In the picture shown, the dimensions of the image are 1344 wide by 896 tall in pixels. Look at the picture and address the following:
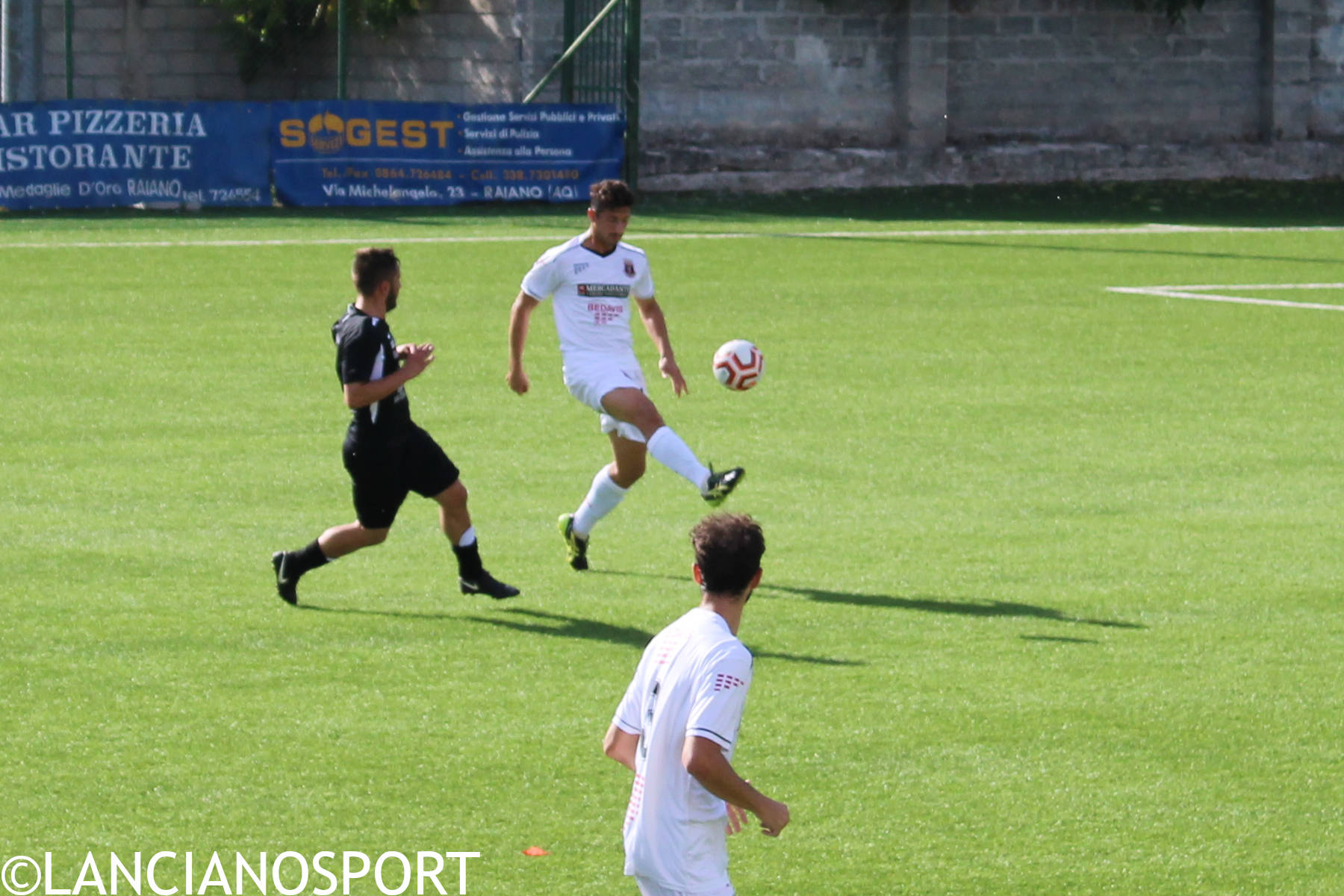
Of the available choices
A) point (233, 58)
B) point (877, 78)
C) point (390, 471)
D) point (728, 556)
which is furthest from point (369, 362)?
point (233, 58)

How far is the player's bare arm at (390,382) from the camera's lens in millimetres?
8859

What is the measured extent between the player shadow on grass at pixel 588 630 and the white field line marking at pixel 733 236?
16.2m

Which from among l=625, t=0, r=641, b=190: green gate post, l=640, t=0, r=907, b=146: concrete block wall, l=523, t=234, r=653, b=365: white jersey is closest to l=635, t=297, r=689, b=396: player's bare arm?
l=523, t=234, r=653, b=365: white jersey

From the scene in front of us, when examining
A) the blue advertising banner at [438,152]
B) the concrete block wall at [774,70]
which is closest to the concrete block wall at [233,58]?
the concrete block wall at [774,70]

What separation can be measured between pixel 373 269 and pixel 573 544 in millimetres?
2221

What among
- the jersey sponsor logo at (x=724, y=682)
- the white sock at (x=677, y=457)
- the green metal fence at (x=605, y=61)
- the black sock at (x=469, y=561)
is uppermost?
the green metal fence at (x=605, y=61)

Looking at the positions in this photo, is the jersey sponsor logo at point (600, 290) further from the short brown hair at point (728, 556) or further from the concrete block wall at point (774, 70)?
the concrete block wall at point (774, 70)

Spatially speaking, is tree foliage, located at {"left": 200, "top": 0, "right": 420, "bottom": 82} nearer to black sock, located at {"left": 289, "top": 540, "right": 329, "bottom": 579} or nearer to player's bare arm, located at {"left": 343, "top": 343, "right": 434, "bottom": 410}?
black sock, located at {"left": 289, "top": 540, "right": 329, "bottom": 579}

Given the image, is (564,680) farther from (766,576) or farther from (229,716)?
(766,576)

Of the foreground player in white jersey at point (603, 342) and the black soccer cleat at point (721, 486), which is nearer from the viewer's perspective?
the black soccer cleat at point (721, 486)

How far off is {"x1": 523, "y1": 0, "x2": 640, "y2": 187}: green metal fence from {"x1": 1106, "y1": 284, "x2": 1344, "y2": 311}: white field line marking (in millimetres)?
11553

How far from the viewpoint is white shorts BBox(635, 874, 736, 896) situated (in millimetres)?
4703

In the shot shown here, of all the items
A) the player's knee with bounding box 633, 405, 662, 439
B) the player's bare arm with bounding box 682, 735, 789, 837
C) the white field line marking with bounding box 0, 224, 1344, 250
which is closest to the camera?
the player's bare arm with bounding box 682, 735, 789, 837

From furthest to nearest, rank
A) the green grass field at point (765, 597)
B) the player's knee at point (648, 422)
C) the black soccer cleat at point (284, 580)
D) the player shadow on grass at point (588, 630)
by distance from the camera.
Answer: the player's knee at point (648, 422) → the black soccer cleat at point (284, 580) → the player shadow on grass at point (588, 630) → the green grass field at point (765, 597)
